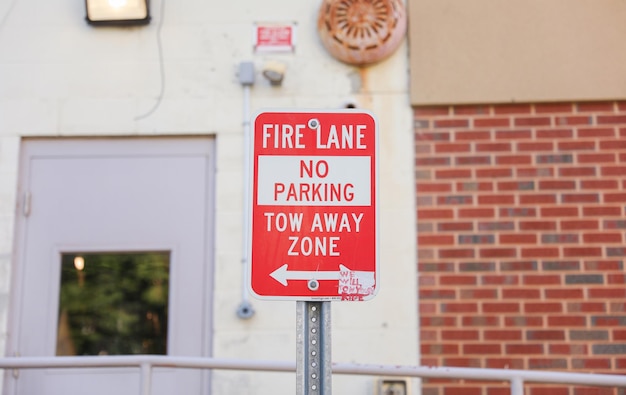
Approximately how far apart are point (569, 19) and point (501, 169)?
0.99 metres

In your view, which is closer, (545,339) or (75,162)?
(545,339)

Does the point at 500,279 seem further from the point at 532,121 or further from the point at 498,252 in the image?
the point at 532,121

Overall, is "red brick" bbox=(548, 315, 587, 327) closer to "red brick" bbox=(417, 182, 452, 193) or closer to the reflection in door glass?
"red brick" bbox=(417, 182, 452, 193)

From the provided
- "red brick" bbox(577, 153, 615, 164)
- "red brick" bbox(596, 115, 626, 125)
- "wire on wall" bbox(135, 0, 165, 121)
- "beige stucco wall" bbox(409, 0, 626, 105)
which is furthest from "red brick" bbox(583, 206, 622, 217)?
"wire on wall" bbox(135, 0, 165, 121)

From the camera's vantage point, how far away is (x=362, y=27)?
5.31 meters

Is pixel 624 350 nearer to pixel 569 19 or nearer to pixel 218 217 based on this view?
pixel 569 19

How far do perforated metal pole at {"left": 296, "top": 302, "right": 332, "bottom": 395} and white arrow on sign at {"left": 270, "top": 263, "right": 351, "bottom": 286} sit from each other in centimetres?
8

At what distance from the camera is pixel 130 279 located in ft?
17.3

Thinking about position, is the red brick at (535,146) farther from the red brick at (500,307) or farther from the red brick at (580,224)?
the red brick at (500,307)

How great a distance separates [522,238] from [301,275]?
2.67 m

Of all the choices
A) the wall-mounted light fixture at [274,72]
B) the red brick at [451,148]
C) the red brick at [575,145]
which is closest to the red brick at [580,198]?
the red brick at [575,145]

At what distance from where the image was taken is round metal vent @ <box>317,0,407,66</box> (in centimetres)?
528

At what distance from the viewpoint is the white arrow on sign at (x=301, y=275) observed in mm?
2770

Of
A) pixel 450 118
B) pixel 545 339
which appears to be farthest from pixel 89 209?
pixel 545 339
